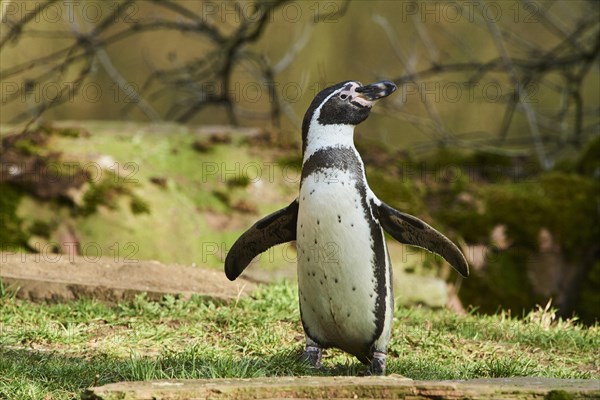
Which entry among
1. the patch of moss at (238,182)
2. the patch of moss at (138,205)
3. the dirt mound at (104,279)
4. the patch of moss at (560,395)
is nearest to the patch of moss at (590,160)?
the patch of moss at (238,182)

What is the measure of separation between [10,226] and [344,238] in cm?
395

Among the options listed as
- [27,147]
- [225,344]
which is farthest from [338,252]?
[27,147]

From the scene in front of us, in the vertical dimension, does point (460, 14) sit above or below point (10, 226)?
above

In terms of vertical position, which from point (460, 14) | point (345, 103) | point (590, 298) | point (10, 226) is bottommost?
point (590, 298)

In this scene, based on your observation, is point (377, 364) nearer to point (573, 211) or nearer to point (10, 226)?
point (10, 226)

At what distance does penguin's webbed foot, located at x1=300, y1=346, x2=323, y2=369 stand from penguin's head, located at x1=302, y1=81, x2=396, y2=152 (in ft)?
3.31

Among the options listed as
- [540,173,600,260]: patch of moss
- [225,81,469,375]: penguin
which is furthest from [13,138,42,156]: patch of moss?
[540,173,600,260]: patch of moss

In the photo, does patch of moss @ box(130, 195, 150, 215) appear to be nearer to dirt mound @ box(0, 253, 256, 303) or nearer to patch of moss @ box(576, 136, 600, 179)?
dirt mound @ box(0, 253, 256, 303)

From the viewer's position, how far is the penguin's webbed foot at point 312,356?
429 cm

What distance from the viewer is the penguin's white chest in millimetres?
4082

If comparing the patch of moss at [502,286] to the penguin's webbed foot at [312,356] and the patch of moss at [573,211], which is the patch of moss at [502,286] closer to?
the patch of moss at [573,211]

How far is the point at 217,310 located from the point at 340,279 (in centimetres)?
144

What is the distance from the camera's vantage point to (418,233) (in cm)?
425

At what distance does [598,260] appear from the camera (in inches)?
321
